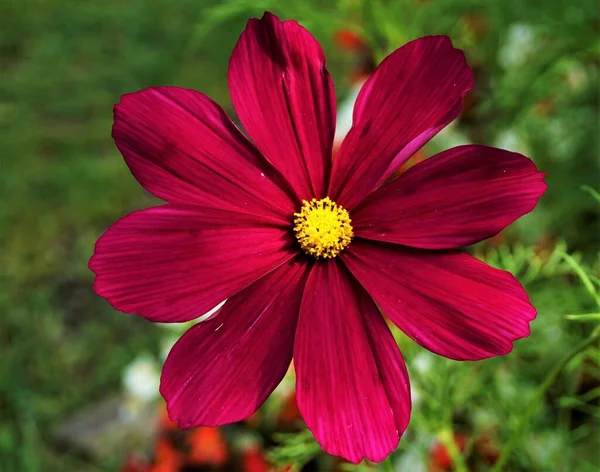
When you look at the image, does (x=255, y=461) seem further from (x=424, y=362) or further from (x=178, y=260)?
(x=178, y=260)

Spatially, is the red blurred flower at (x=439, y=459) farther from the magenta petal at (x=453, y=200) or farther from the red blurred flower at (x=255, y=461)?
the magenta petal at (x=453, y=200)

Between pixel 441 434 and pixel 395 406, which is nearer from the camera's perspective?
pixel 395 406

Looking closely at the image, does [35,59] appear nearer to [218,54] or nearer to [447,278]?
[218,54]

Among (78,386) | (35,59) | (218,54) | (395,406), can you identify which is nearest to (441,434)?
(395,406)

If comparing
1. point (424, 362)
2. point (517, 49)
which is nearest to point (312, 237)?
point (424, 362)

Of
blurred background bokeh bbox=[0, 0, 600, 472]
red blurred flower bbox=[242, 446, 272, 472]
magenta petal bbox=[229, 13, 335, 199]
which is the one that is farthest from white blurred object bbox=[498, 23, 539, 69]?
magenta petal bbox=[229, 13, 335, 199]

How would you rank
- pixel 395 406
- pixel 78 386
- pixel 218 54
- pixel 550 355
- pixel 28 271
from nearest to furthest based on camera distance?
pixel 395 406 → pixel 550 355 → pixel 78 386 → pixel 28 271 → pixel 218 54

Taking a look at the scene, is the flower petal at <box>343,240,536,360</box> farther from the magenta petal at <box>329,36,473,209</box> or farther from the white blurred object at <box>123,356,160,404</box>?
the white blurred object at <box>123,356,160,404</box>
